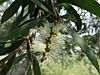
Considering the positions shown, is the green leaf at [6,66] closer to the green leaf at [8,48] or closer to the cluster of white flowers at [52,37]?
the green leaf at [8,48]

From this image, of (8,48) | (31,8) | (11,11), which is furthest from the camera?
(31,8)

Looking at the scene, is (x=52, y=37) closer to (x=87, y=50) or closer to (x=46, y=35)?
(x=46, y=35)

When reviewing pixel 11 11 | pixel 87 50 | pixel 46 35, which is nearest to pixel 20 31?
pixel 46 35

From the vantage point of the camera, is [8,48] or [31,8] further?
[31,8]

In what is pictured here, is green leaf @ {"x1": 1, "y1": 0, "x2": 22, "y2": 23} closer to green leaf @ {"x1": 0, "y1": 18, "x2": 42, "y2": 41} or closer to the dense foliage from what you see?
the dense foliage

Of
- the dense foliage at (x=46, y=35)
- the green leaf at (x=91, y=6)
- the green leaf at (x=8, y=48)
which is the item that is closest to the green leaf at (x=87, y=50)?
the dense foliage at (x=46, y=35)

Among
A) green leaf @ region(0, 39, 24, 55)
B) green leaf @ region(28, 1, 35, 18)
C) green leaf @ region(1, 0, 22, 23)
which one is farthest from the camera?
green leaf @ region(28, 1, 35, 18)

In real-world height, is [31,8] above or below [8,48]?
above

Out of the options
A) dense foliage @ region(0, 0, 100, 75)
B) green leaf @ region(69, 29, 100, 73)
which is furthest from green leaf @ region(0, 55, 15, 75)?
green leaf @ region(69, 29, 100, 73)

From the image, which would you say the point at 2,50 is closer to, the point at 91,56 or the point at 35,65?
the point at 35,65

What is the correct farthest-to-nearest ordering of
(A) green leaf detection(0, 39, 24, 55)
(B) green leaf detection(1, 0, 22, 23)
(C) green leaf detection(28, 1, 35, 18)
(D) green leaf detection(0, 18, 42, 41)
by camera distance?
(C) green leaf detection(28, 1, 35, 18) → (B) green leaf detection(1, 0, 22, 23) → (A) green leaf detection(0, 39, 24, 55) → (D) green leaf detection(0, 18, 42, 41)

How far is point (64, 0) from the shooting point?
4.78ft

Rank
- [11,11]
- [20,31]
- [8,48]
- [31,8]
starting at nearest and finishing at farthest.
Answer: [20,31] → [8,48] → [11,11] → [31,8]

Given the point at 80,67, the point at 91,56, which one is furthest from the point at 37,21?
the point at 80,67
